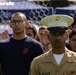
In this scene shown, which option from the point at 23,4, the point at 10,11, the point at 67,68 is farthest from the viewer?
the point at 23,4

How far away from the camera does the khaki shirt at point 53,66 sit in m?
2.74

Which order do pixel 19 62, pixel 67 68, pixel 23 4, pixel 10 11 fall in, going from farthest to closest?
pixel 23 4 → pixel 10 11 → pixel 19 62 → pixel 67 68

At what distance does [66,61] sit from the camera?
277 cm

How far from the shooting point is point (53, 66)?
2754 mm

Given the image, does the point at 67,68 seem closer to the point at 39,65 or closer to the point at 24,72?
the point at 39,65

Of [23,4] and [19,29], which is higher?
[19,29]

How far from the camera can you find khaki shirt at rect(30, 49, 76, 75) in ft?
8.98

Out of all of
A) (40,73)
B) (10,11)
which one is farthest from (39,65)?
(10,11)

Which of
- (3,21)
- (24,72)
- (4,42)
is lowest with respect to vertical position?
(3,21)

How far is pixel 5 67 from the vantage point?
12.1ft

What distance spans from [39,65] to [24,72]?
2.90 feet

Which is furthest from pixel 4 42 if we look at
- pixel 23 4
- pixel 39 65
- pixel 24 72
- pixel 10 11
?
pixel 23 4

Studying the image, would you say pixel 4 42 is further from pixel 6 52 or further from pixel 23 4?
pixel 23 4

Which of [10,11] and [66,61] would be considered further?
[10,11]
